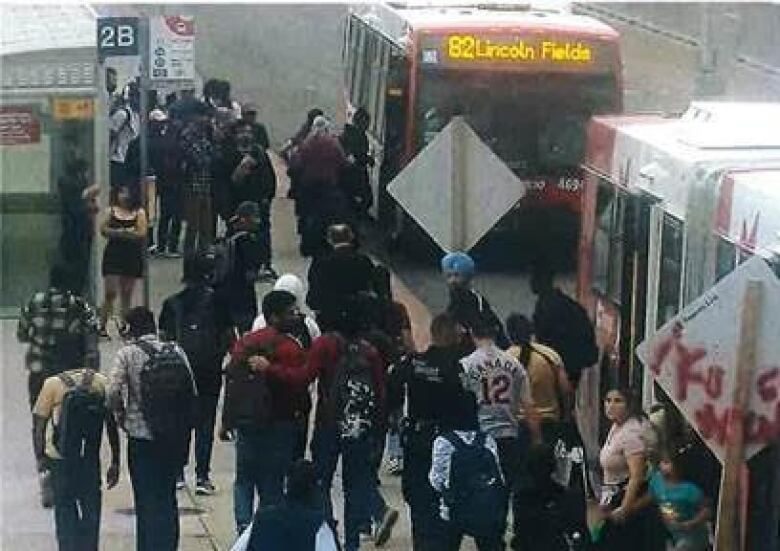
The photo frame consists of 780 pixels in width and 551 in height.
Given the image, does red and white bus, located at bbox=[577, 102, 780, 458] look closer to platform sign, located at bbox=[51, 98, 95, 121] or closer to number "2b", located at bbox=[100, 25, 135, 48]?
number "2b", located at bbox=[100, 25, 135, 48]

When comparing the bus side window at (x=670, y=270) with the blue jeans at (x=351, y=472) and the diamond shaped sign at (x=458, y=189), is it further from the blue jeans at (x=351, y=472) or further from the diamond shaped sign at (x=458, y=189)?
the blue jeans at (x=351, y=472)

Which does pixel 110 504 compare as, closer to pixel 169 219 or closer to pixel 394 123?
pixel 169 219

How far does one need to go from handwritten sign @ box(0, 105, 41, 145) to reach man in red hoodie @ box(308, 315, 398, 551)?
7209mm

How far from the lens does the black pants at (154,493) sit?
12578mm

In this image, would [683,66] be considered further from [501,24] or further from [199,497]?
[199,497]

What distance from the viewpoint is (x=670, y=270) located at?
13945 mm

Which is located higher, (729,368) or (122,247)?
(729,368)

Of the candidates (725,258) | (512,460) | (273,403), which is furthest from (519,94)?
(512,460)

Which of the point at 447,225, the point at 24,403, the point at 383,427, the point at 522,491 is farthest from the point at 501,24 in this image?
the point at 522,491

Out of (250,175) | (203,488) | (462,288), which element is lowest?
(203,488)

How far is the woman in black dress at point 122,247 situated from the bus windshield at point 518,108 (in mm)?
6155

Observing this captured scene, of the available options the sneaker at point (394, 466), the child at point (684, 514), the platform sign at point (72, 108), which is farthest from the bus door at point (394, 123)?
the child at point (684, 514)

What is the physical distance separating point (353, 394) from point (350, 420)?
0.15 meters

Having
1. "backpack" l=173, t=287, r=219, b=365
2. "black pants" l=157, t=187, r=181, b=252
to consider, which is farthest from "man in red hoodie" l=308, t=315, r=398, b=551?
"black pants" l=157, t=187, r=181, b=252
